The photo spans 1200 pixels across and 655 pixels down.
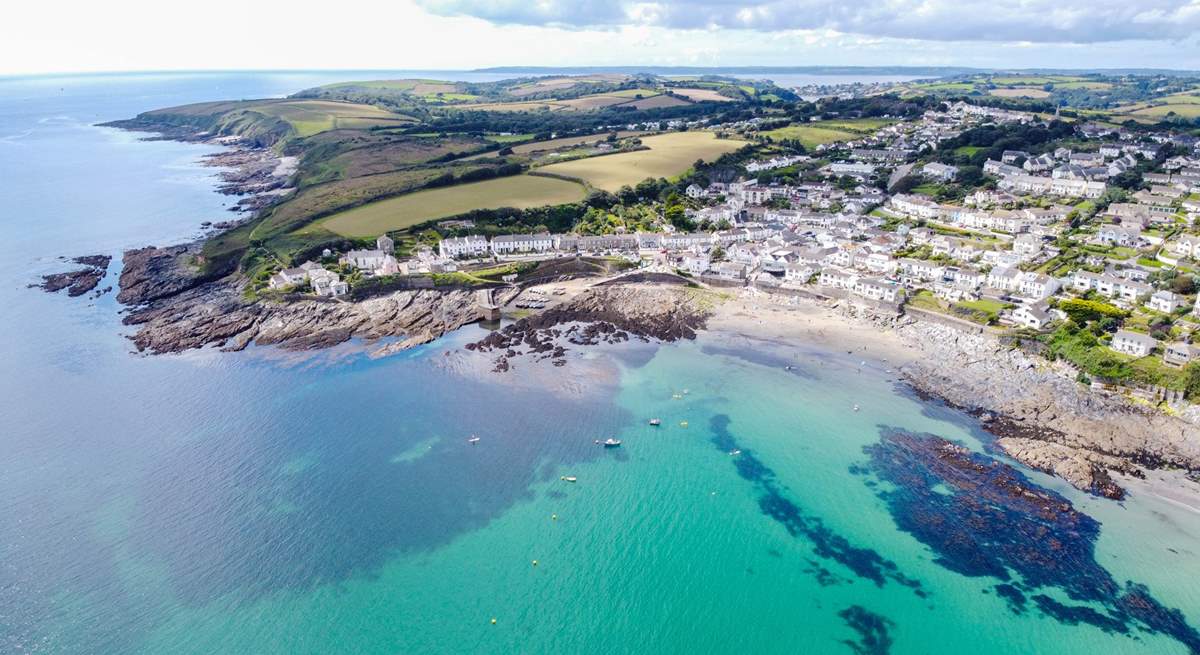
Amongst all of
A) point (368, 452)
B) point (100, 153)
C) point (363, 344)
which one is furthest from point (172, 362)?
point (100, 153)

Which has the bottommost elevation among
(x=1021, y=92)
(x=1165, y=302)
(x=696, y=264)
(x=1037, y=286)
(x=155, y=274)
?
(x=155, y=274)

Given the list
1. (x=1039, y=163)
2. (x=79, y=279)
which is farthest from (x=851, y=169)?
(x=79, y=279)

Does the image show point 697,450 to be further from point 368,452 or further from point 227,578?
point 227,578

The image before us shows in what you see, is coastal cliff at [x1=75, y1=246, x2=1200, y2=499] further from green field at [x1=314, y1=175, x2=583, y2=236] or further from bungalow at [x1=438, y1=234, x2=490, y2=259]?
green field at [x1=314, y1=175, x2=583, y2=236]

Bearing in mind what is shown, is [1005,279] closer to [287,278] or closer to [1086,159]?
[1086,159]

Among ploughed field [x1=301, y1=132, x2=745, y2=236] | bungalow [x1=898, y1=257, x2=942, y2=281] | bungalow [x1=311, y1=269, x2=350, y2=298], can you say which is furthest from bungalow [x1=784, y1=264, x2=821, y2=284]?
bungalow [x1=311, y1=269, x2=350, y2=298]

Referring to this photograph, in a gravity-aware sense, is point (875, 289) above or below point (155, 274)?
above
